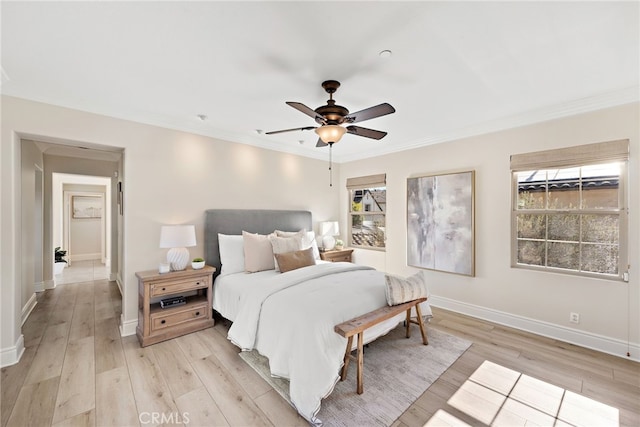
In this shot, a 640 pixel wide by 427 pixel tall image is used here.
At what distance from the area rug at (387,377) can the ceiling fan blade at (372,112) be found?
2.25 meters

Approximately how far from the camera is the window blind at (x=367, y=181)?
188 inches

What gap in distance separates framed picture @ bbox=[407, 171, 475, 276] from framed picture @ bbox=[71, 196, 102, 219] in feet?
29.6

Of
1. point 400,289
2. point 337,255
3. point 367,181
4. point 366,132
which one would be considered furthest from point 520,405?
point 367,181

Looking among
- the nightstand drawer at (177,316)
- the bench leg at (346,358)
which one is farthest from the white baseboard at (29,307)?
the bench leg at (346,358)

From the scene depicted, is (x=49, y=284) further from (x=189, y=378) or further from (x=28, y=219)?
(x=189, y=378)

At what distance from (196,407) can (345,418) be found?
42.8 inches

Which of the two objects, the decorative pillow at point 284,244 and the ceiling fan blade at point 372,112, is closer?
the ceiling fan blade at point 372,112

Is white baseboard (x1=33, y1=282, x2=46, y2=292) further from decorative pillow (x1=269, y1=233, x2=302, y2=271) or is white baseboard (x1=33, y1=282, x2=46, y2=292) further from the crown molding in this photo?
the crown molding

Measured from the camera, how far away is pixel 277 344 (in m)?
2.14

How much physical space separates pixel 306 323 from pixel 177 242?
1.95m

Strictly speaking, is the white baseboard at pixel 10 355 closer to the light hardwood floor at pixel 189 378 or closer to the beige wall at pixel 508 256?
the light hardwood floor at pixel 189 378

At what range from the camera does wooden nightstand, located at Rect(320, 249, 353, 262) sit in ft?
15.3

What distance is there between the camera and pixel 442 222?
3885mm

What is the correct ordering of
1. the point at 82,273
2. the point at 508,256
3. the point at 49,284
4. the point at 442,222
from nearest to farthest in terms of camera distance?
the point at 508,256
the point at 442,222
the point at 49,284
the point at 82,273
